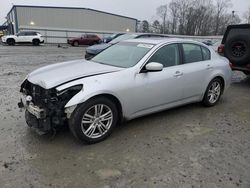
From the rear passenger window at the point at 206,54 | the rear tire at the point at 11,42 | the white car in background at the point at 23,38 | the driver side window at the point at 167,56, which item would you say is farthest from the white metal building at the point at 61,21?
the driver side window at the point at 167,56

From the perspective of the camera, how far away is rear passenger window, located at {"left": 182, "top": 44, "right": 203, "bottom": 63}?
193 inches

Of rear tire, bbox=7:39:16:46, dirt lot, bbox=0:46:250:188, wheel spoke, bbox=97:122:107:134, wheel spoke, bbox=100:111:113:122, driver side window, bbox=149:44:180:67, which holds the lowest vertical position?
dirt lot, bbox=0:46:250:188

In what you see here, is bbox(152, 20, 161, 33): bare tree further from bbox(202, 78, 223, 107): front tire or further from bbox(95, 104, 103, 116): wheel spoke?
bbox(95, 104, 103, 116): wheel spoke

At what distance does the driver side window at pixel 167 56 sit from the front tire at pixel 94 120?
3.93 feet

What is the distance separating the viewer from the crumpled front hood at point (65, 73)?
11.7 ft

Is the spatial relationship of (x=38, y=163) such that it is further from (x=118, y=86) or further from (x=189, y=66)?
(x=189, y=66)

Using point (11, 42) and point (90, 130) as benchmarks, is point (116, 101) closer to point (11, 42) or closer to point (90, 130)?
point (90, 130)

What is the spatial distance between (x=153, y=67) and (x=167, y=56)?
67 cm

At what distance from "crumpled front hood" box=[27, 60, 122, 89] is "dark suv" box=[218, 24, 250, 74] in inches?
182

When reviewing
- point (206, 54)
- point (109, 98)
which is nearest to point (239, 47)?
point (206, 54)

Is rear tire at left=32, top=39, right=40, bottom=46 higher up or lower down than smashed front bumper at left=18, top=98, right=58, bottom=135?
higher up

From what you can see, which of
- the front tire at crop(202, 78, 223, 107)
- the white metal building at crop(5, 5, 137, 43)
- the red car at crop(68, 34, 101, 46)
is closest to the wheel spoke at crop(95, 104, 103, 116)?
the front tire at crop(202, 78, 223, 107)

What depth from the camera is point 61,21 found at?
4253 centimetres

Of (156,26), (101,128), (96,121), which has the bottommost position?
(101,128)
